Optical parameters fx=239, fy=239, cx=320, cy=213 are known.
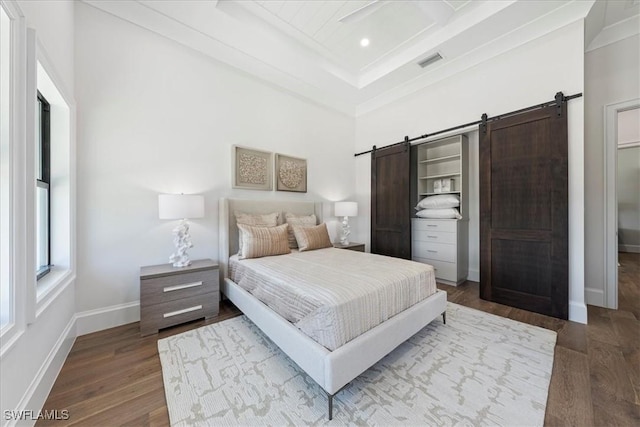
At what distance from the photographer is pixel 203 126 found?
2877mm

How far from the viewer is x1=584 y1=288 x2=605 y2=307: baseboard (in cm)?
273

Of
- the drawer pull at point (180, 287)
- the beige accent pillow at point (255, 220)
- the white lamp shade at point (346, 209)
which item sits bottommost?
the drawer pull at point (180, 287)

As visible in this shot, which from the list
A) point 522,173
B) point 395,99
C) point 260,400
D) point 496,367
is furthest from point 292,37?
point 496,367

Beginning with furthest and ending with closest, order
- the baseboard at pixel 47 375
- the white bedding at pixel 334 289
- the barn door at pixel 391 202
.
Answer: the barn door at pixel 391 202 → the white bedding at pixel 334 289 → the baseboard at pixel 47 375

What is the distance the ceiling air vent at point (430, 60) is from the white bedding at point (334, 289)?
108 inches

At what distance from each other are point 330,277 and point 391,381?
2.57 feet

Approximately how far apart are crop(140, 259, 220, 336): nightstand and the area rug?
217mm

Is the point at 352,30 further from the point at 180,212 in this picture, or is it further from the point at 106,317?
the point at 106,317

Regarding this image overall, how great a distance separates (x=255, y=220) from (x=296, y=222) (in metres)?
0.61

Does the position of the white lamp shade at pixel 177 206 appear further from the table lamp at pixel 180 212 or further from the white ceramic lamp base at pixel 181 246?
the white ceramic lamp base at pixel 181 246

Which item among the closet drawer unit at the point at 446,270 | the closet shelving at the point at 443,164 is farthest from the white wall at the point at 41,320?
the closet shelving at the point at 443,164

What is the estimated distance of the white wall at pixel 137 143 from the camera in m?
2.22

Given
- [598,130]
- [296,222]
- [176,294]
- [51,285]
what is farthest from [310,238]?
[598,130]

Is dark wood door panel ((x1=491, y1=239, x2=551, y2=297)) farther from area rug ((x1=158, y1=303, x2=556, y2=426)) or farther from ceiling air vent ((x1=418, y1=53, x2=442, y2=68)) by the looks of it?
ceiling air vent ((x1=418, y1=53, x2=442, y2=68))
